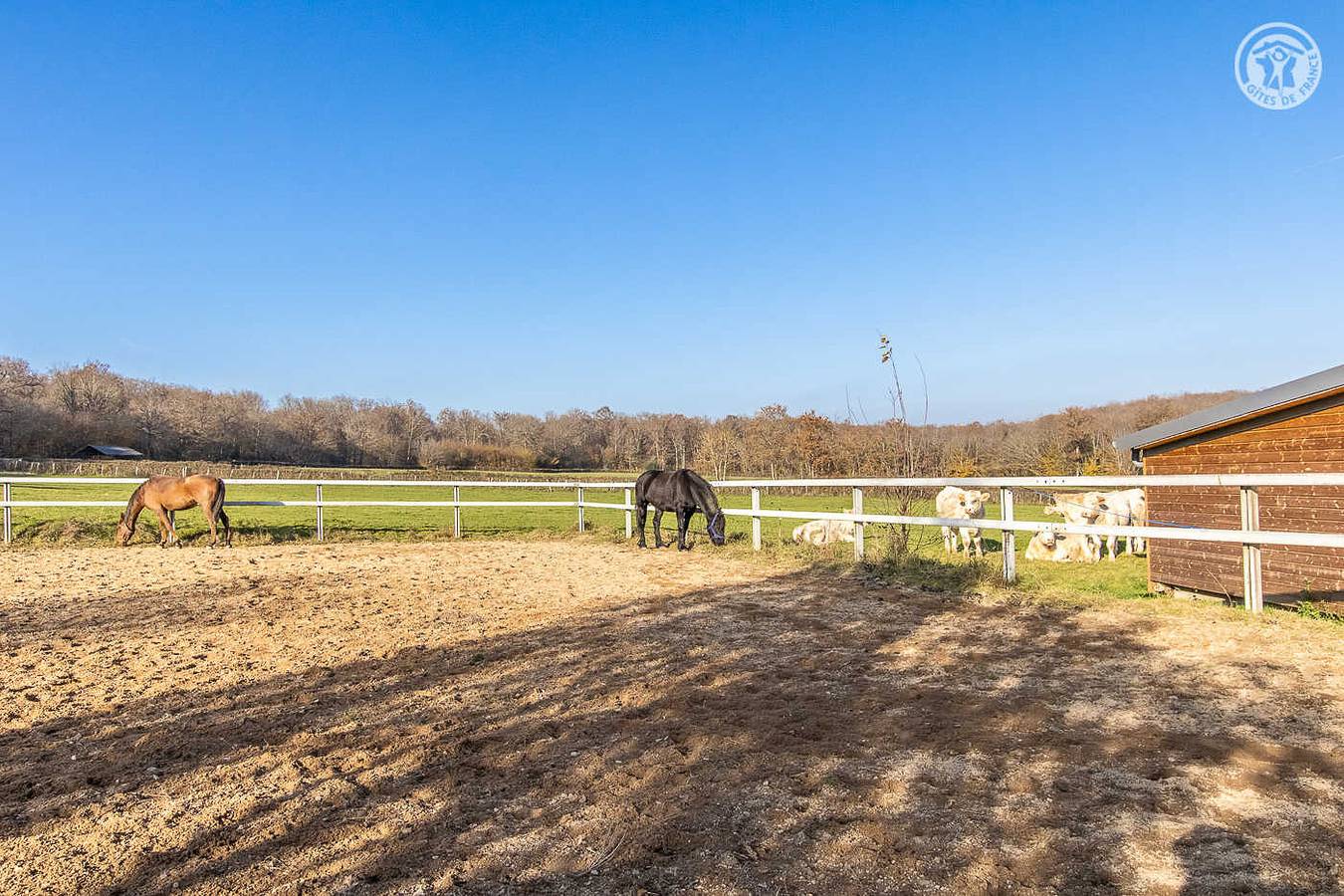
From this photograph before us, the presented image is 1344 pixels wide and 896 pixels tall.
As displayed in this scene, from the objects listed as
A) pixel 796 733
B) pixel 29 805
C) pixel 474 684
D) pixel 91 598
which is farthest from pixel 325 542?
pixel 796 733

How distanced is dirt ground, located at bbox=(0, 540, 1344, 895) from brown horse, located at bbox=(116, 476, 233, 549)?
664cm

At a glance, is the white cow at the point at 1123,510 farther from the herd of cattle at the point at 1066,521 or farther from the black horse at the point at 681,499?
the black horse at the point at 681,499

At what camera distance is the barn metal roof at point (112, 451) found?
7869 centimetres

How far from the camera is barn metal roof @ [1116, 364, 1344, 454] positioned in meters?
7.86

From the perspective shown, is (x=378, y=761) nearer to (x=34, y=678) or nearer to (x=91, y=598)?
(x=34, y=678)

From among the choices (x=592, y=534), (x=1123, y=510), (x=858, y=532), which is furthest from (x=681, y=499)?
(x=1123, y=510)

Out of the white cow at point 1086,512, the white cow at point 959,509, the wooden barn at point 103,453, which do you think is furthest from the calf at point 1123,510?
the wooden barn at point 103,453

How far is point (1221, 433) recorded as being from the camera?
9.38m

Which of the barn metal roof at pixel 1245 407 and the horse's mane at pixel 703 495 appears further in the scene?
the horse's mane at pixel 703 495

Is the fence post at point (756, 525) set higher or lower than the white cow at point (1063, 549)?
higher

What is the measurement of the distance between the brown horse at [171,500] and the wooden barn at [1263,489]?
45.5 feet

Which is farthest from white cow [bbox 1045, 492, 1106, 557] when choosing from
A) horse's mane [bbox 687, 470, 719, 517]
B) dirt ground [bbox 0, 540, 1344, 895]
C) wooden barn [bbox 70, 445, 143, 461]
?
wooden barn [bbox 70, 445, 143, 461]

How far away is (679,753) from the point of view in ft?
9.93

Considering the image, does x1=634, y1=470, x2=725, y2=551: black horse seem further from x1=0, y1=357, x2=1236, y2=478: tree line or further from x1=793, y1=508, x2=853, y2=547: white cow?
x1=0, y1=357, x2=1236, y2=478: tree line
